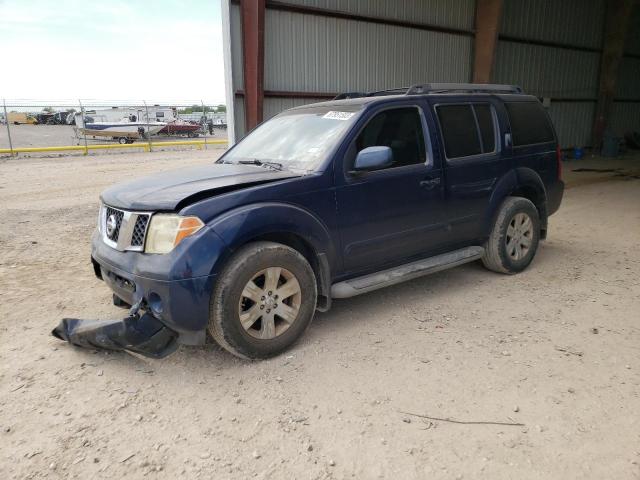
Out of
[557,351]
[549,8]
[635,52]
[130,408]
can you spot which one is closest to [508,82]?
[549,8]

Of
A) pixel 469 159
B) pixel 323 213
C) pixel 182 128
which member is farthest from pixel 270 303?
pixel 182 128

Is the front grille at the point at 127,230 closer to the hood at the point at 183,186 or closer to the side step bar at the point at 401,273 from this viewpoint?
the hood at the point at 183,186

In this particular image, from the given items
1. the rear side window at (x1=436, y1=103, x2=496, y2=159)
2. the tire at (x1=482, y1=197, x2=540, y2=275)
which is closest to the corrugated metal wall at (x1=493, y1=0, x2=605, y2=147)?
the tire at (x1=482, y1=197, x2=540, y2=275)

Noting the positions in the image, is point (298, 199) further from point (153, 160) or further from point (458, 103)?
point (153, 160)

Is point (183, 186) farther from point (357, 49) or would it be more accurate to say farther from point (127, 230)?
point (357, 49)

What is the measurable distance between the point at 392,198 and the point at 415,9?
9934mm

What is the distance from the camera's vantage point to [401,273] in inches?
166

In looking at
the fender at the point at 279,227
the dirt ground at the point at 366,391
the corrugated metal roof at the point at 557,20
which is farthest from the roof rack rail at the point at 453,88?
the corrugated metal roof at the point at 557,20

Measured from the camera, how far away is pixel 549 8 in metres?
15.5

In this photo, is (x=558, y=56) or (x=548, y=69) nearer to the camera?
(x=548, y=69)

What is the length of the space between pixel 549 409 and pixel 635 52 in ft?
69.3

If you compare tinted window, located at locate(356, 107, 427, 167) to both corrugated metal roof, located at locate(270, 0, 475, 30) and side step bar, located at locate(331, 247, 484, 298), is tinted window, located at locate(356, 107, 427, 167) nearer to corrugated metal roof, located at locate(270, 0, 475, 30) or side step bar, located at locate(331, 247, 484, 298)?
side step bar, located at locate(331, 247, 484, 298)

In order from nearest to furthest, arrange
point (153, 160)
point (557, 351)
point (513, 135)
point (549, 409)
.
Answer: point (549, 409), point (557, 351), point (513, 135), point (153, 160)

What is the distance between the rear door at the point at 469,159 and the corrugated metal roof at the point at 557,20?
1136 centimetres
